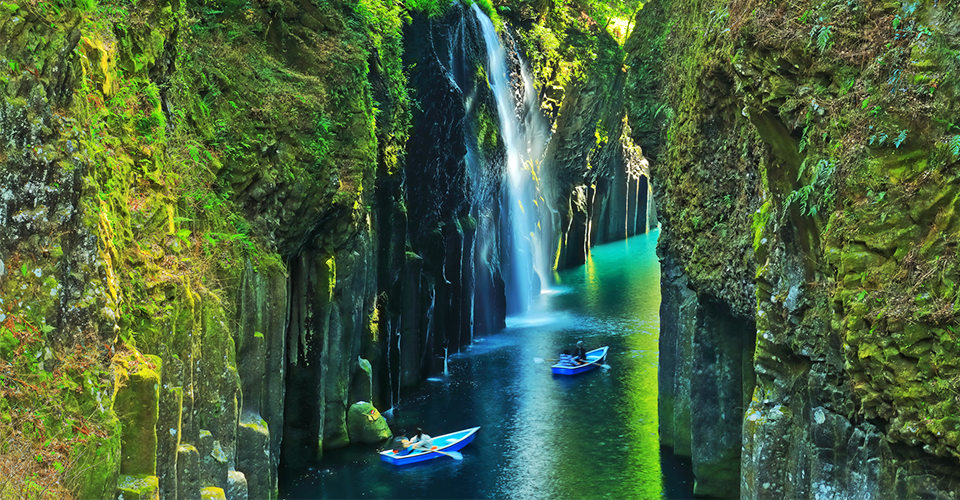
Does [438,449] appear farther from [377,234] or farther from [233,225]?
[233,225]

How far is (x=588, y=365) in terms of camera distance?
102ft

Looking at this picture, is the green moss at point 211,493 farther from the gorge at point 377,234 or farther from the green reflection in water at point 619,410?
the green reflection in water at point 619,410

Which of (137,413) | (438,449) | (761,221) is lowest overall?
(438,449)

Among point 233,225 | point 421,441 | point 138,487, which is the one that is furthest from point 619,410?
point 138,487

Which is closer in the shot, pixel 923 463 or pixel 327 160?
pixel 923 463

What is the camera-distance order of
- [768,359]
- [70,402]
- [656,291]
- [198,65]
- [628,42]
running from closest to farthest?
[70,402] → [768,359] → [198,65] → [628,42] → [656,291]

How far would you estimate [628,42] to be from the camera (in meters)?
26.5

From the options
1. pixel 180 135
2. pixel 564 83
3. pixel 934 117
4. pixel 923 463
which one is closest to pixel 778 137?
pixel 934 117

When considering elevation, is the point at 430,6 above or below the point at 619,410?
above

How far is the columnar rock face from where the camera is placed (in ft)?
32.2

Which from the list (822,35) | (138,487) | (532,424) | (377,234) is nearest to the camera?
(138,487)

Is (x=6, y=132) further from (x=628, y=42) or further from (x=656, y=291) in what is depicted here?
(x=656, y=291)

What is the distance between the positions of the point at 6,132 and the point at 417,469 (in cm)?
1539

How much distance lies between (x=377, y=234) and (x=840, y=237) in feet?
57.0
